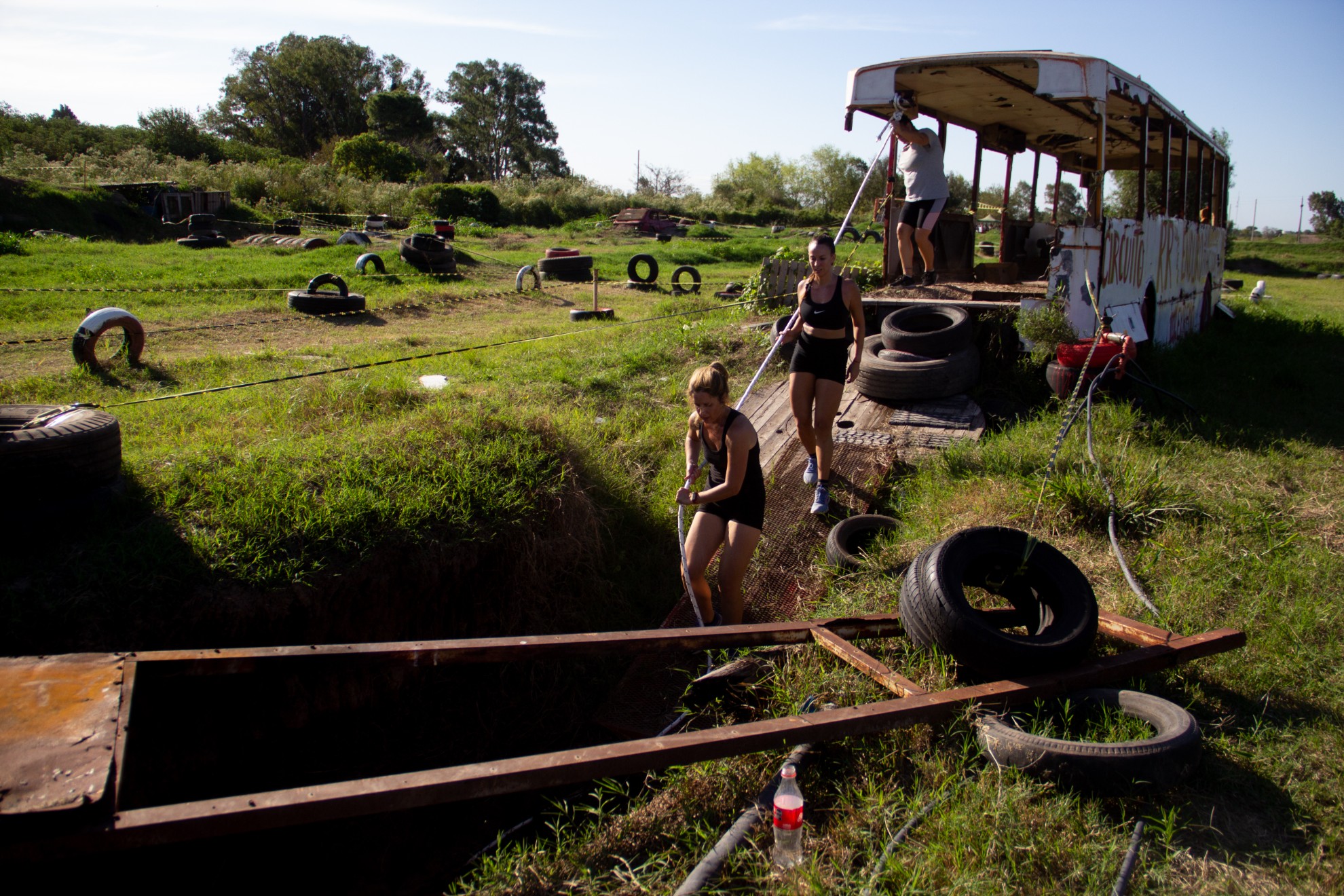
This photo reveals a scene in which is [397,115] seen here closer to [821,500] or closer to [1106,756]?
[821,500]

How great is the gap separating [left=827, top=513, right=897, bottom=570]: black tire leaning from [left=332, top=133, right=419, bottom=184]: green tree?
37823mm

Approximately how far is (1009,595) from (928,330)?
4537 millimetres

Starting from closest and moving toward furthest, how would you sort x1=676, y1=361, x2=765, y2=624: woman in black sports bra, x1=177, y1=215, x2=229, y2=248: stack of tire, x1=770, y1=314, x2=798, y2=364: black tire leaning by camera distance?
x1=676, y1=361, x2=765, y2=624: woman in black sports bra → x1=770, y1=314, x2=798, y2=364: black tire leaning → x1=177, y1=215, x2=229, y2=248: stack of tire

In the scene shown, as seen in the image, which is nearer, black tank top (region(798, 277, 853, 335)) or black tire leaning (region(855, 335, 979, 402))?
black tank top (region(798, 277, 853, 335))

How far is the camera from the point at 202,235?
19.9m

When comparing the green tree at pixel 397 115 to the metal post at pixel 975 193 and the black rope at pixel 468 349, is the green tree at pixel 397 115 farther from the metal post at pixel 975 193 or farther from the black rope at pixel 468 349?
the metal post at pixel 975 193

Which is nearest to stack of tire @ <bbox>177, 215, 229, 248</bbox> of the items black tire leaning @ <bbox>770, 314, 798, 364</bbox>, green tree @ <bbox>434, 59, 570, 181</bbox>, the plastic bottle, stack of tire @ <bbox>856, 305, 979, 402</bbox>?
black tire leaning @ <bbox>770, 314, 798, 364</bbox>

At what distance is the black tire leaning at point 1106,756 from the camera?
9.02 feet

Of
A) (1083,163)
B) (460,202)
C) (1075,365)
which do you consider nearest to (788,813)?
(1075,365)

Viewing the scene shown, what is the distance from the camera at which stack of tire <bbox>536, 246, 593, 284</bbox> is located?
1786 centimetres

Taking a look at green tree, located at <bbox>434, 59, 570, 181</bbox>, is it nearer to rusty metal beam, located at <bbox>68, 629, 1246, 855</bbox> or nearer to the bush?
the bush

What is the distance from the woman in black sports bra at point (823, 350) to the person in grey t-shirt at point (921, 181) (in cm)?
323

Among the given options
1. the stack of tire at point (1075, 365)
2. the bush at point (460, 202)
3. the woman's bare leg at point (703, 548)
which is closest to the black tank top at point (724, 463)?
the woman's bare leg at point (703, 548)

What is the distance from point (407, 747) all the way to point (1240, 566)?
14.9ft
